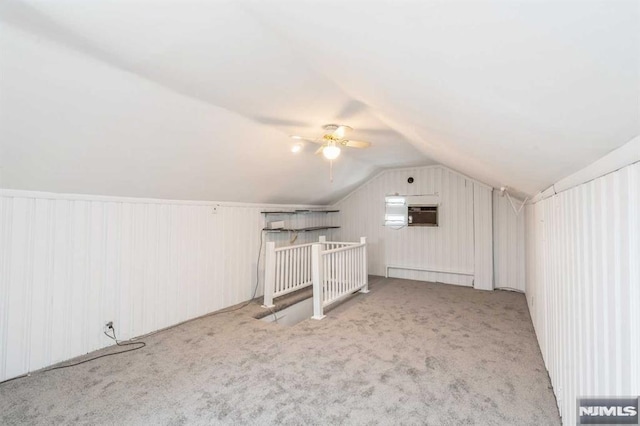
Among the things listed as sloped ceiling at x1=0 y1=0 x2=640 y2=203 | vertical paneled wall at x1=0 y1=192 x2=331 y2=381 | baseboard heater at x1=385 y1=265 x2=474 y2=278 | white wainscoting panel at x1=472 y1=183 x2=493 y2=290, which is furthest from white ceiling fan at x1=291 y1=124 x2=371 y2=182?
baseboard heater at x1=385 y1=265 x2=474 y2=278

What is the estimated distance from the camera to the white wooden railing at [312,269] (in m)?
4.32

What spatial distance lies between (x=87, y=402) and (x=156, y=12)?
274 cm

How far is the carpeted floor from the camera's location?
2.06 m

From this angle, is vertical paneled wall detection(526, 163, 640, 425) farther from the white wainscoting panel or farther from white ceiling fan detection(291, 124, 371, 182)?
the white wainscoting panel

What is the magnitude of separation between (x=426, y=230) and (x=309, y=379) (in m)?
4.49

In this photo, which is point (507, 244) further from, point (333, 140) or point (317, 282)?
point (333, 140)

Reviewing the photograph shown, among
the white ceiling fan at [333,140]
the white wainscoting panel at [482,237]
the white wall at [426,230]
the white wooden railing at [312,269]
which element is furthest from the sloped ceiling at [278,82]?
the white wainscoting panel at [482,237]

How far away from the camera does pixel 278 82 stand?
8.14 ft

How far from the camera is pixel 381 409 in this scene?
2127mm

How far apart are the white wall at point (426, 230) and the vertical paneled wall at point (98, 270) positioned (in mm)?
3373

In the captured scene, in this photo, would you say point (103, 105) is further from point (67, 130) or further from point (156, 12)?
point (156, 12)

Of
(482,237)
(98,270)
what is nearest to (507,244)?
(482,237)

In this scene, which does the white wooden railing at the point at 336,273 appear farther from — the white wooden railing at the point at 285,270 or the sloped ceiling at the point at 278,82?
the sloped ceiling at the point at 278,82

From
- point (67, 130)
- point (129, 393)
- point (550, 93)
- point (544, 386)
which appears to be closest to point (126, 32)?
point (67, 130)
